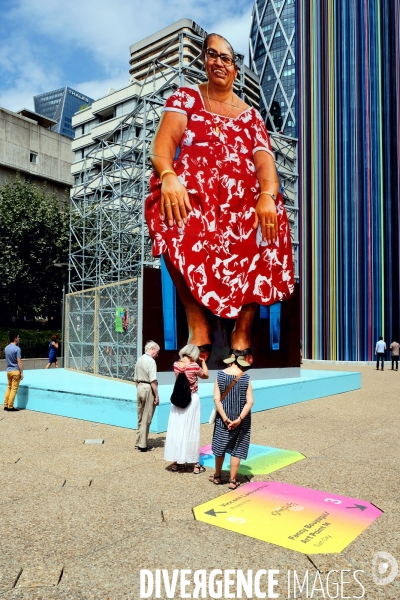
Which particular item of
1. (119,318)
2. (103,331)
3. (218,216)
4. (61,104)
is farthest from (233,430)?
(61,104)

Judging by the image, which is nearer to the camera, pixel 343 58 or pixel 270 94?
pixel 343 58

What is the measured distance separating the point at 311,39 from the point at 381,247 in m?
14.3

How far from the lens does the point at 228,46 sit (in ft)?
50.9

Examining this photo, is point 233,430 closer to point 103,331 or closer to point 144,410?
point 144,410

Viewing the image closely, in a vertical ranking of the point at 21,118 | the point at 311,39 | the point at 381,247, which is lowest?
the point at 381,247

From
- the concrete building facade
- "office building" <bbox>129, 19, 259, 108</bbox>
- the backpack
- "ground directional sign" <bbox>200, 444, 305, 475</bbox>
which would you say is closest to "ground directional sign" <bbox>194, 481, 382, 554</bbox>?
"ground directional sign" <bbox>200, 444, 305, 475</bbox>

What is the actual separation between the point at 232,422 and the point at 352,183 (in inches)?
1111

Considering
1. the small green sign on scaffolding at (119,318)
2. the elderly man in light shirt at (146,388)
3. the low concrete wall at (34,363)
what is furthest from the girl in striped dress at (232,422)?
the low concrete wall at (34,363)

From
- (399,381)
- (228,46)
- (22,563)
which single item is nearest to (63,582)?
(22,563)

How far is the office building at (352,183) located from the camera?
1217 inches

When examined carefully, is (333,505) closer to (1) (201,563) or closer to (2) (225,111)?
(1) (201,563)

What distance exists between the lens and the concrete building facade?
128 feet

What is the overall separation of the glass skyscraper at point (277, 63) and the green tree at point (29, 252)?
23.0 m

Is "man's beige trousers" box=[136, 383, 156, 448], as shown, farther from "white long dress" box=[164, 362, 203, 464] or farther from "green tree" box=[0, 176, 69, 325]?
"green tree" box=[0, 176, 69, 325]
